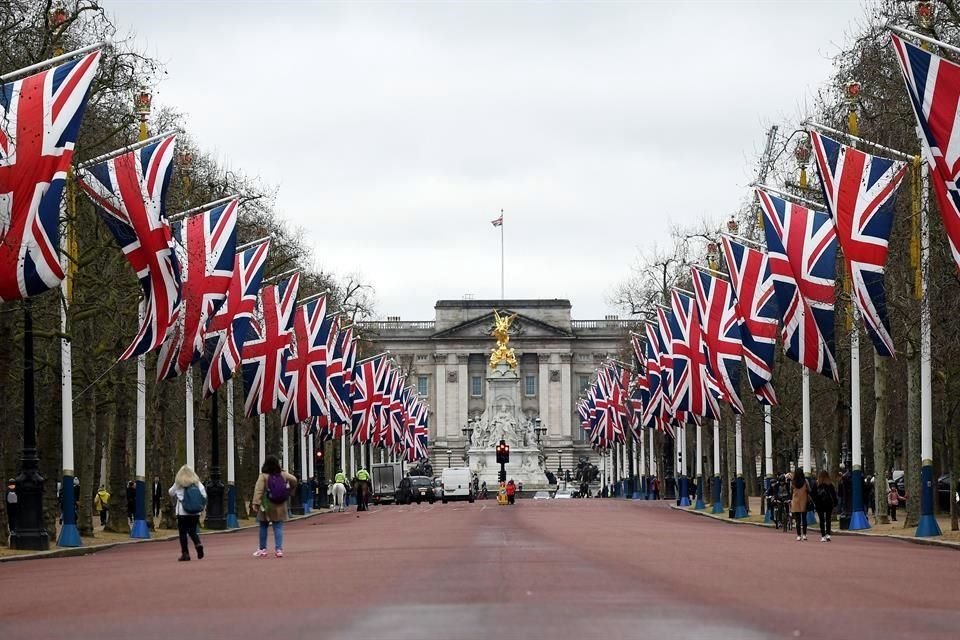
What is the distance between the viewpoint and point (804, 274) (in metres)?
41.3

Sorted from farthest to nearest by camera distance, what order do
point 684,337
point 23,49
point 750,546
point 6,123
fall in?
1. point 684,337
2. point 23,49
3. point 750,546
4. point 6,123

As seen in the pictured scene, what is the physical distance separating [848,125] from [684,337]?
49.5 feet

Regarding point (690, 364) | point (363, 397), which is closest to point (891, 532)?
A: point (690, 364)

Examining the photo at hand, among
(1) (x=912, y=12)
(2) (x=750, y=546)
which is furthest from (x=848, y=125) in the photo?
(2) (x=750, y=546)

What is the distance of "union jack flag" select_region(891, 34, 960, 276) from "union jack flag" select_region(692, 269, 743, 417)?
21.7 meters

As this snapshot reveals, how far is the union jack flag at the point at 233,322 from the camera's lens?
48656mm

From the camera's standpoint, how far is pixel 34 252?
3011 cm

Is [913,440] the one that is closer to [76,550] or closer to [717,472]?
[76,550]

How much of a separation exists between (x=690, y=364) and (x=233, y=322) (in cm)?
1692

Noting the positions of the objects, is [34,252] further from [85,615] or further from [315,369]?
[315,369]

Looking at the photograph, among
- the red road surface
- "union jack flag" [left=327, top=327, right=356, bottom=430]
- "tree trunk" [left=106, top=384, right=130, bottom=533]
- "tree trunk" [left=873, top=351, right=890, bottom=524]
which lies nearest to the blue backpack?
the red road surface

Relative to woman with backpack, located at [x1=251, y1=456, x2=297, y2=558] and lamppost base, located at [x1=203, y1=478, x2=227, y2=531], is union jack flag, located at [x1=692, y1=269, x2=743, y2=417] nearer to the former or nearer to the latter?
lamppost base, located at [x1=203, y1=478, x2=227, y2=531]

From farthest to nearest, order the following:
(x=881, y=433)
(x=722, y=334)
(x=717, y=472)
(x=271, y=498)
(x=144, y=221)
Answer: (x=717, y=472) → (x=722, y=334) → (x=881, y=433) → (x=144, y=221) → (x=271, y=498)

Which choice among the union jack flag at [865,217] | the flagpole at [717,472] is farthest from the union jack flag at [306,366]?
the union jack flag at [865,217]
